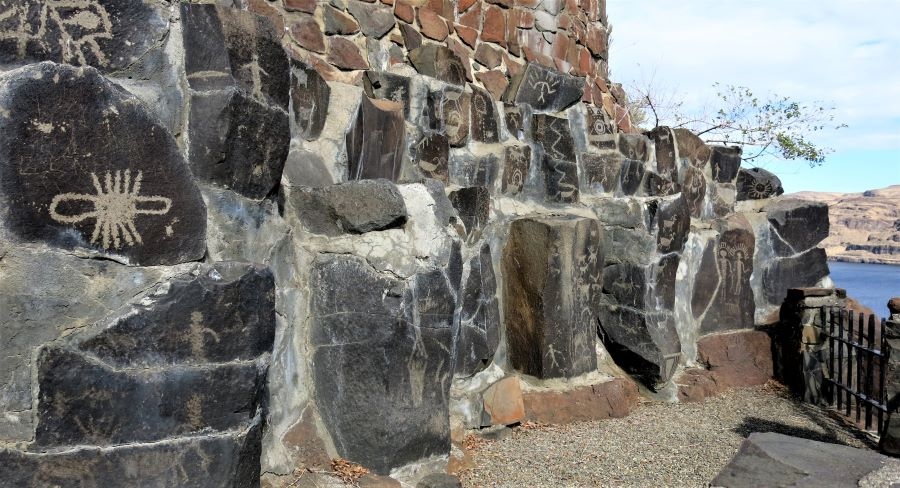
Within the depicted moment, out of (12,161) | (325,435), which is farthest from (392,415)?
(12,161)

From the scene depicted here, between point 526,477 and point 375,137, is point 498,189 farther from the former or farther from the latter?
point 526,477

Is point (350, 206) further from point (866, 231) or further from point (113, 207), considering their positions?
point (866, 231)

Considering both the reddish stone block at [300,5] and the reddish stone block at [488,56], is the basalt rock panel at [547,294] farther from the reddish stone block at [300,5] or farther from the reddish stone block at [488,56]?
the reddish stone block at [488,56]

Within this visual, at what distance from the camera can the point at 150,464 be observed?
212cm

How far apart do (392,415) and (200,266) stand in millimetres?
1165

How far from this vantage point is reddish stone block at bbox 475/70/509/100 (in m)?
6.64

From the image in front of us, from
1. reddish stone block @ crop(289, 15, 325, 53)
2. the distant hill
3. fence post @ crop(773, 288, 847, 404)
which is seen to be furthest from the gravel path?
the distant hill

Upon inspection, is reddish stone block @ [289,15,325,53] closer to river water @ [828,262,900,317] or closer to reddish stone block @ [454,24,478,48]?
reddish stone block @ [454,24,478,48]

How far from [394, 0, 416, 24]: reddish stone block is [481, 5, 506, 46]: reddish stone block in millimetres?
903

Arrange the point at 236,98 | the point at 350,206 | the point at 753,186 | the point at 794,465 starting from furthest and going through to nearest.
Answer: the point at 753,186 → the point at 350,206 → the point at 794,465 → the point at 236,98

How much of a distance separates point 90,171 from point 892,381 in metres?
3.93

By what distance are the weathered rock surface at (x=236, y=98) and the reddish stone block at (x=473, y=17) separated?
4041 millimetres

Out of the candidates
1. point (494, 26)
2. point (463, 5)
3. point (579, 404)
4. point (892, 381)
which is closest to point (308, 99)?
point (579, 404)

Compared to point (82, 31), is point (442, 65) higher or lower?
higher
